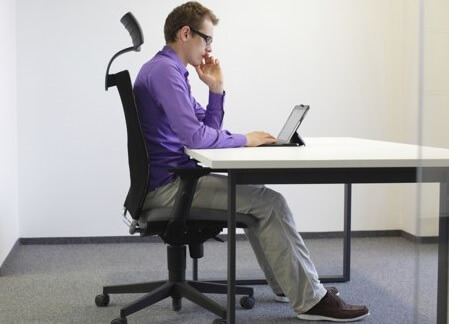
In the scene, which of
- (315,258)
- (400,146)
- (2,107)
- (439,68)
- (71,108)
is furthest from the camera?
(71,108)

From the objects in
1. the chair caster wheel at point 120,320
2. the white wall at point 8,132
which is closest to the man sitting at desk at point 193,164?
the chair caster wheel at point 120,320

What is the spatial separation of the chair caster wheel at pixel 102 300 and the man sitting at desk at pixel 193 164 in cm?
51

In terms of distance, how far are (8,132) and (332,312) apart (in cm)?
204

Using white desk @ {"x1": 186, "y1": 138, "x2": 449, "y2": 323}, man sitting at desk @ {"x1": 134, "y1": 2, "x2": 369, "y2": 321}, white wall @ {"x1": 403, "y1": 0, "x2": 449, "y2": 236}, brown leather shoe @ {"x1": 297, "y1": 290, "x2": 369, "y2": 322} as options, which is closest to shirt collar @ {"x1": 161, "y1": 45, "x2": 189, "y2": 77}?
man sitting at desk @ {"x1": 134, "y1": 2, "x2": 369, "y2": 321}

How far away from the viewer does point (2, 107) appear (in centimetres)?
336

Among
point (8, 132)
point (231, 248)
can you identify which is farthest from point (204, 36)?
point (8, 132)

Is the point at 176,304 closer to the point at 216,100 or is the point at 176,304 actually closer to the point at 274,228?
the point at 274,228

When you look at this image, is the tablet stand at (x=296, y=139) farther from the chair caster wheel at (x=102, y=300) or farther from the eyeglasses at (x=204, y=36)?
the chair caster wheel at (x=102, y=300)

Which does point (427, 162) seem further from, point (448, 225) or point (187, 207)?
point (187, 207)

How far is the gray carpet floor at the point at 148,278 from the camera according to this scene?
2598mm

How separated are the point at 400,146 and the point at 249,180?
86cm

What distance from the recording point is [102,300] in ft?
8.87

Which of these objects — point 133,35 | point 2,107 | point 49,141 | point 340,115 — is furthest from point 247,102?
point 133,35

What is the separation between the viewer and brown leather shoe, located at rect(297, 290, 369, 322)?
8.02 ft
